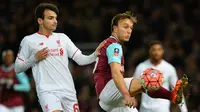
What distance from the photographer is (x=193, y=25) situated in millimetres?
16562

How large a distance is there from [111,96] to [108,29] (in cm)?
808

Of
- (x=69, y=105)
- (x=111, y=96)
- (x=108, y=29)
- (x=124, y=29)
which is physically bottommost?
(x=69, y=105)

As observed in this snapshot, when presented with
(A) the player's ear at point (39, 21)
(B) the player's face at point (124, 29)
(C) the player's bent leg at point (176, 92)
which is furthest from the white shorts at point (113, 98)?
(A) the player's ear at point (39, 21)

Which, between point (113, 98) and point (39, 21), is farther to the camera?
point (39, 21)

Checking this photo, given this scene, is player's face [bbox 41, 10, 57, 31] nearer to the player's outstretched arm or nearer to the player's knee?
the player's outstretched arm

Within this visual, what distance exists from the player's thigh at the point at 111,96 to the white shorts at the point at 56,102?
48cm

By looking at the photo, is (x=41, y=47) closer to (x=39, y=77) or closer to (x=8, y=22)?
(x=39, y=77)

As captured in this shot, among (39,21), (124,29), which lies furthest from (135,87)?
(39,21)

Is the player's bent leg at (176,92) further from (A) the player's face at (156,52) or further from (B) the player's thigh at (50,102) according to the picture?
(A) the player's face at (156,52)

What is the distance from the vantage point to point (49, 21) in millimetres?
8477

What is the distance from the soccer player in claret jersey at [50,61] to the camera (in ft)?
26.9

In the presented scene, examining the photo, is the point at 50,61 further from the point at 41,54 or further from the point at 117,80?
the point at 117,80

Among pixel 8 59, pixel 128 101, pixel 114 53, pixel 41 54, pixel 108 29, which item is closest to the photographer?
pixel 128 101

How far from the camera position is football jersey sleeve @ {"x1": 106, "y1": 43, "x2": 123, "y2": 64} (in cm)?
766
